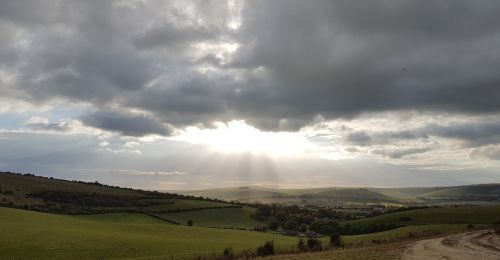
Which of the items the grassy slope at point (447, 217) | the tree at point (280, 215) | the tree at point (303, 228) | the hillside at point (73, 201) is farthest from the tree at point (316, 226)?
the hillside at point (73, 201)

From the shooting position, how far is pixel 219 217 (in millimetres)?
171500

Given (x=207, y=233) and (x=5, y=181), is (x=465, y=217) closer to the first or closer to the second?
(x=207, y=233)

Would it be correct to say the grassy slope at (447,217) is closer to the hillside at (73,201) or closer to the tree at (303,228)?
the tree at (303,228)

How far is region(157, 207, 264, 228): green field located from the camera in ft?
527

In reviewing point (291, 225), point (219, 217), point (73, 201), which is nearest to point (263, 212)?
point (291, 225)

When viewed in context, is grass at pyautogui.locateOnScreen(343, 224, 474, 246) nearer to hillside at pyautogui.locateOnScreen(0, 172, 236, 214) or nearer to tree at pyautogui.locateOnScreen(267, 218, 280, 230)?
tree at pyautogui.locateOnScreen(267, 218, 280, 230)

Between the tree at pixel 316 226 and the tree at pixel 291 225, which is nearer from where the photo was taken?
the tree at pixel 316 226

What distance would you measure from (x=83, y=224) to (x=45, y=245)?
37454 millimetres

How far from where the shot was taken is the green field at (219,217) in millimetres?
160750

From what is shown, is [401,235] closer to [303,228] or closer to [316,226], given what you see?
[316,226]

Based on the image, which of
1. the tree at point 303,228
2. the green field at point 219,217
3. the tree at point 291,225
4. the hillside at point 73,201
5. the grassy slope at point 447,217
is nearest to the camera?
the grassy slope at point 447,217

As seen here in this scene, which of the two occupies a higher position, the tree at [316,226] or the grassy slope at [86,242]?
the grassy slope at [86,242]

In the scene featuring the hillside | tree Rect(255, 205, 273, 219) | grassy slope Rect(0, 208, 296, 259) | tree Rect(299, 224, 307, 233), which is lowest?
tree Rect(299, 224, 307, 233)

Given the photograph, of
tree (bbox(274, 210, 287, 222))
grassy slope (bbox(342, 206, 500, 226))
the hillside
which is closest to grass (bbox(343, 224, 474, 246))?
grassy slope (bbox(342, 206, 500, 226))
